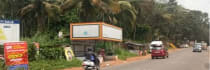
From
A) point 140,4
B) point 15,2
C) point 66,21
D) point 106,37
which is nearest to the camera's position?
point 106,37

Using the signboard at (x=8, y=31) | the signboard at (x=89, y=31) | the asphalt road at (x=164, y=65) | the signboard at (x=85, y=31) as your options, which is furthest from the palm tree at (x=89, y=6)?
the signboard at (x=8, y=31)

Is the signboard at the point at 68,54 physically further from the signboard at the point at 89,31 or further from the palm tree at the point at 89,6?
the palm tree at the point at 89,6

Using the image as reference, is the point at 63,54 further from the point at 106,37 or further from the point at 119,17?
the point at 119,17

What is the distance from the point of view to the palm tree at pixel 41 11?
97.8ft

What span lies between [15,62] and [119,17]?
1105 inches

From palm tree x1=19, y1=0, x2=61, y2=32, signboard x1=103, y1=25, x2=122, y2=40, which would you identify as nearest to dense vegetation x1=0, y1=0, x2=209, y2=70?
A: palm tree x1=19, y1=0, x2=61, y2=32

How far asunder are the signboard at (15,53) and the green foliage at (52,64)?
3.38 metres

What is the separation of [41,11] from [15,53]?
17.2 m

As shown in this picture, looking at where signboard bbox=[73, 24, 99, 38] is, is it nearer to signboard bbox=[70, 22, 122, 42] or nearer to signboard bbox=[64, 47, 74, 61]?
signboard bbox=[70, 22, 122, 42]

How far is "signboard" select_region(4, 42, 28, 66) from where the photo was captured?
544 inches

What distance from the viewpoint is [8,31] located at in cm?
1678

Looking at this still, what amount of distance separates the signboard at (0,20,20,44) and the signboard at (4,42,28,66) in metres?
2.68

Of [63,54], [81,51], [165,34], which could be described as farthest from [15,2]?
[165,34]

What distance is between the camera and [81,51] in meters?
27.8
